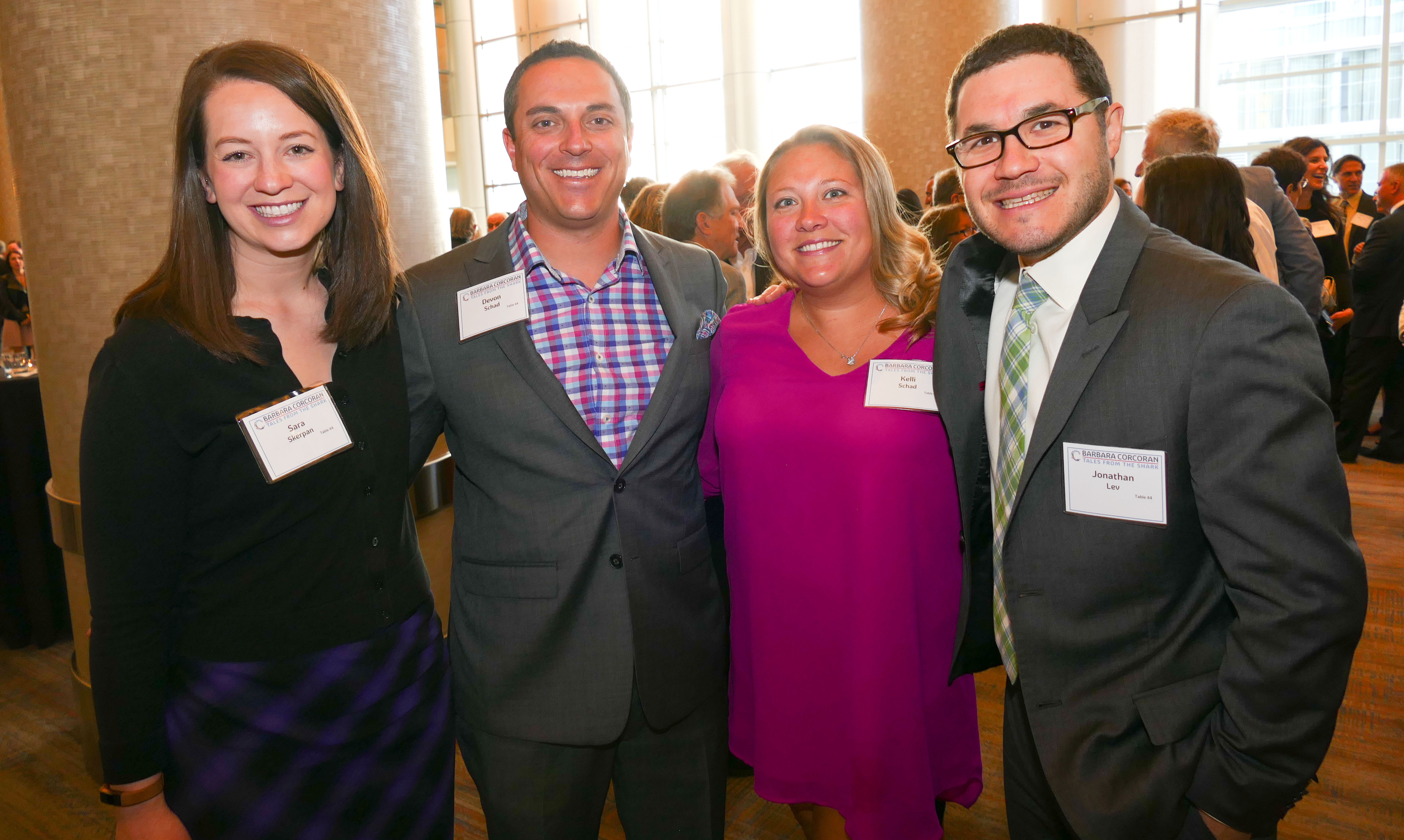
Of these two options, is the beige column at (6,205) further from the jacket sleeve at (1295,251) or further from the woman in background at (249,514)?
the jacket sleeve at (1295,251)

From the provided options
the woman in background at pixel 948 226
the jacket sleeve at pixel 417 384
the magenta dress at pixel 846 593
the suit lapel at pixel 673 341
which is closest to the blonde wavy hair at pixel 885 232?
the magenta dress at pixel 846 593

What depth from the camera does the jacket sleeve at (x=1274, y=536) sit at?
43.7 inches

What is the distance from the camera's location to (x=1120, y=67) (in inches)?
376

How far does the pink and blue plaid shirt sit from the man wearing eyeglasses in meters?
0.61

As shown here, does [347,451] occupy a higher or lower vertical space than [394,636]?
higher

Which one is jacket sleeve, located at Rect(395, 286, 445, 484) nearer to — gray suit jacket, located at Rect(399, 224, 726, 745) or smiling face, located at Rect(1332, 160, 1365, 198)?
gray suit jacket, located at Rect(399, 224, 726, 745)

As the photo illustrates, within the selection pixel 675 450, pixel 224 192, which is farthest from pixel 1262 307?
pixel 224 192

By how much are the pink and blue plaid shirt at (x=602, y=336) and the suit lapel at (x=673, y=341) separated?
2cm

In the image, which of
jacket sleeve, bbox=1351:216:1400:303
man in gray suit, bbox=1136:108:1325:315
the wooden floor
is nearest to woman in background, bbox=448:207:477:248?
the wooden floor

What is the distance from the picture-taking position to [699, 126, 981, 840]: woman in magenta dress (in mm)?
1771

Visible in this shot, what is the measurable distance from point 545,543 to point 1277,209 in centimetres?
416

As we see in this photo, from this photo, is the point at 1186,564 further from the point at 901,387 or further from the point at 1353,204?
the point at 1353,204

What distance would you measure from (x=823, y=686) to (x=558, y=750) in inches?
22.6

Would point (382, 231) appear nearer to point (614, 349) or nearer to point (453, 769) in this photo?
point (614, 349)
